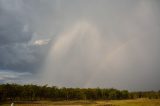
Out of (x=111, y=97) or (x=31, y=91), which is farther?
(x=111, y=97)

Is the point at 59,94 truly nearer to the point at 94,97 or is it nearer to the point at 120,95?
the point at 94,97

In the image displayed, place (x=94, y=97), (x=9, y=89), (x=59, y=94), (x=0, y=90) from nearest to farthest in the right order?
(x=0, y=90), (x=9, y=89), (x=59, y=94), (x=94, y=97)

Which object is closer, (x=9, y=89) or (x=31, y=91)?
(x=9, y=89)

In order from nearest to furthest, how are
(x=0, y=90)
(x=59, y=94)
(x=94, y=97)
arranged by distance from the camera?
1. (x=0, y=90)
2. (x=59, y=94)
3. (x=94, y=97)

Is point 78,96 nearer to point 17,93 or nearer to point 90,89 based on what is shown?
point 90,89

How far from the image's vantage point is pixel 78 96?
160375 millimetres

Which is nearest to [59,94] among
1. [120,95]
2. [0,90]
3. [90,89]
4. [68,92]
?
[68,92]

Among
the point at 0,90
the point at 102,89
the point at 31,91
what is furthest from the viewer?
the point at 102,89

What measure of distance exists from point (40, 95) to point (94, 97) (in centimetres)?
4183

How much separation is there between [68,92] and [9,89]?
1613 inches

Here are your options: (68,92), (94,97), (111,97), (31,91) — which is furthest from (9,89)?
(111,97)

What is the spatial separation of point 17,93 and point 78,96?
4152cm

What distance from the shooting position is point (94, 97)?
569 feet

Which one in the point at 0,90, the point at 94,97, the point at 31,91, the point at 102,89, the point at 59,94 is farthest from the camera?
the point at 102,89
